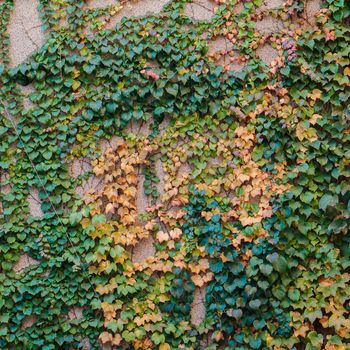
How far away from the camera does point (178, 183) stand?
5086mm

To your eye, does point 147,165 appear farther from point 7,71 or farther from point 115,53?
point 7,71

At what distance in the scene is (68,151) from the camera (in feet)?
17.1

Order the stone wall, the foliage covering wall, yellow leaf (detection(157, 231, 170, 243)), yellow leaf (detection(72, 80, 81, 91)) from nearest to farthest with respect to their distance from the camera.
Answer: the foliage covering wall
yellow leaf (detection(157, 231, 170, 243))
the stone wall
yellow leaf (detection(72, 80, 81, 91))

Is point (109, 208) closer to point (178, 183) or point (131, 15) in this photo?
point (178, 183)

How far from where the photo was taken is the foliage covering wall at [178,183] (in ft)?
15.9

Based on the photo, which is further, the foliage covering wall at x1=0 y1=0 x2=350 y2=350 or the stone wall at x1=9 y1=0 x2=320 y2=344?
the stone wall at x1=9 y1=0 x2=320 y2=344

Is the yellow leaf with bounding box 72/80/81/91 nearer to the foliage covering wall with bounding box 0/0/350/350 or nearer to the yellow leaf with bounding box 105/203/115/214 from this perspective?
the foliage covering wall with bounding box 0/0/350/350

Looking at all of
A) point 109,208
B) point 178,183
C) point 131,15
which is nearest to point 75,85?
point 131,15

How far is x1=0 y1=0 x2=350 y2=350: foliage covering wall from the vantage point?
4852 mm

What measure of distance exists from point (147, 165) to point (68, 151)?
665mm

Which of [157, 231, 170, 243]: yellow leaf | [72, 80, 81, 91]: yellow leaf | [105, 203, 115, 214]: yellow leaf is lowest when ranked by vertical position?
[157, 231, 170, 243]: yellow leaf

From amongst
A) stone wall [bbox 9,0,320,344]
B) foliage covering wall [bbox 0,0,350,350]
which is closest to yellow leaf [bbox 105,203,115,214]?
foliage covering wall [bbox 0,0,350,350]

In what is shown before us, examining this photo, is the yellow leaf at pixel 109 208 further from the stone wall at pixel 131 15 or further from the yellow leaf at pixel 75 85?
the yellow leaf at pixel 75 85

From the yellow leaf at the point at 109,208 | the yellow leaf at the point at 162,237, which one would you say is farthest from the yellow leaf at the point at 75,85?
the yellow leaf at the point at 162,237
